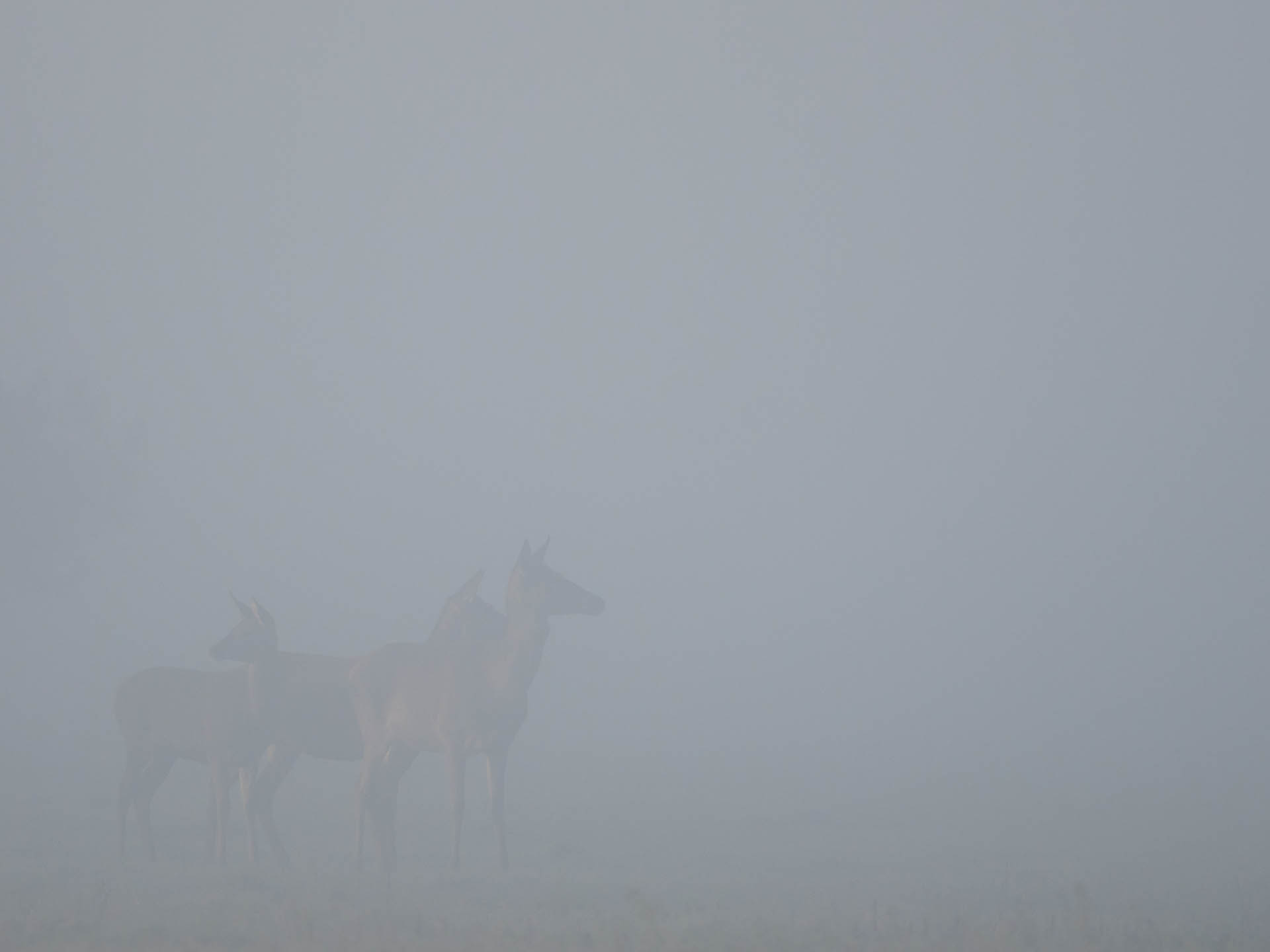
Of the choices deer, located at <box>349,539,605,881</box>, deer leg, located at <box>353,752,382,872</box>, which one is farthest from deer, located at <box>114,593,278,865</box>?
deer leg, located at <box>353,752,382,872</box>

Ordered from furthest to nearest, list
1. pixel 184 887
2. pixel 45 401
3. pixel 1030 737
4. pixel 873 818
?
pixel 45 401 → pixel 1030 737 → pixel 873 818 → pixel 184 887

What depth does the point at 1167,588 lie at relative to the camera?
2299 inches

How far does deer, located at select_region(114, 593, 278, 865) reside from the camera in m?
17.4

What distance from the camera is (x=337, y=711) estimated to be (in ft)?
60.0

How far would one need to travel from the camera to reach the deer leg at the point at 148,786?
1728cm

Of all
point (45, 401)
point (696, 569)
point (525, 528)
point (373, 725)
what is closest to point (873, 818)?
point (373, 725)

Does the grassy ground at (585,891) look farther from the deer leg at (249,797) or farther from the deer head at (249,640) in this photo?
the deer head at (249,640)

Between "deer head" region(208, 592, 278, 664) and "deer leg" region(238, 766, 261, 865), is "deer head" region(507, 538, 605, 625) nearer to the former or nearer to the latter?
"deer head" region(208, 592, 278, 664)

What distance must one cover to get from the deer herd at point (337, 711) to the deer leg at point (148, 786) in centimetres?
2

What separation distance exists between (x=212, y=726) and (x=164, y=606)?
3843cm

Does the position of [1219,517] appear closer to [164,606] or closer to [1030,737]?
[1030,737]

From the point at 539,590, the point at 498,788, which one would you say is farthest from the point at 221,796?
the point at 539,590

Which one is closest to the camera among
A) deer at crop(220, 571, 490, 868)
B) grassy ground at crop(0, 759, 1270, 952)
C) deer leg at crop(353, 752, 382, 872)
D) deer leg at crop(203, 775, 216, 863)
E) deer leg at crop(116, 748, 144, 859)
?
grassy ground at crop(0, 759, 1270, 952)

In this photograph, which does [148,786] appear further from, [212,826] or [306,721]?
[306,721]
